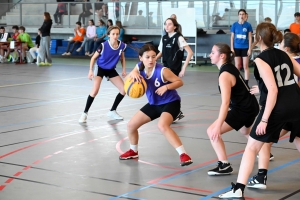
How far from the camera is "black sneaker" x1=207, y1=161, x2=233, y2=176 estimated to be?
21.2 feet

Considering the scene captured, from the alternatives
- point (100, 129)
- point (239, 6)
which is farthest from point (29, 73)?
point (100, 129)

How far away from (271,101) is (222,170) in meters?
1.48

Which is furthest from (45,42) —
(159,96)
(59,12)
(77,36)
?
(159,96)

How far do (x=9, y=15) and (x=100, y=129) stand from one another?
23790 mm

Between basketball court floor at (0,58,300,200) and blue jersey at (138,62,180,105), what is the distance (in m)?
0.78

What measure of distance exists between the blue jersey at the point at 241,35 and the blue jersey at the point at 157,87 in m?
9.35

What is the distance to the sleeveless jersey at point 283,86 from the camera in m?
5.30

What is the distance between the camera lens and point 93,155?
7539 millimetres

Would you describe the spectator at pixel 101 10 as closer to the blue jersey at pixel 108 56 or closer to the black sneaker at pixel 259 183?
the blue jersey at pixel 108 56

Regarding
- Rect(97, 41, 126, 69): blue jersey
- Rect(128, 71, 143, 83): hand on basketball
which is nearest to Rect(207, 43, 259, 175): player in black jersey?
Rect(128, 71, 143, 83): hand on basketball

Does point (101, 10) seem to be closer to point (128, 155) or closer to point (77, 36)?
point (77, 36)

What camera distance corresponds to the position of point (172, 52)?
10609mm

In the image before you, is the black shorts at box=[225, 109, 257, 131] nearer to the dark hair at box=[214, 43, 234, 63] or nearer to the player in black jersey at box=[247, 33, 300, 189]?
the player in black jersey at box=[247, 33, 300, 189]

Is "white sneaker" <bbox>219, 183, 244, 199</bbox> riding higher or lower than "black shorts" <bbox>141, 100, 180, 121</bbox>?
lower
